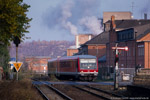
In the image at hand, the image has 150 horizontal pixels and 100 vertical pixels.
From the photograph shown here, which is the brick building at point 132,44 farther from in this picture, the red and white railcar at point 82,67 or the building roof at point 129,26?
the red and white railcar at point 82,67

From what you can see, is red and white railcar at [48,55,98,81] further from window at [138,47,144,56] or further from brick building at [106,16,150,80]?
window at [138,47,144,56]

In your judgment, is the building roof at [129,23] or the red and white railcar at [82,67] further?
the building roof at [129,23]

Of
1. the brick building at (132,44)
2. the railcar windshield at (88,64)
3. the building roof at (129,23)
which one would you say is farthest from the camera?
the building roof at (129,23)

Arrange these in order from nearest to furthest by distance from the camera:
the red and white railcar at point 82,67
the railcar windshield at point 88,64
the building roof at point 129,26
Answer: the red and white railcar at point 82,67, the railcar windshield at point 88,64, the building roof at point 129,26

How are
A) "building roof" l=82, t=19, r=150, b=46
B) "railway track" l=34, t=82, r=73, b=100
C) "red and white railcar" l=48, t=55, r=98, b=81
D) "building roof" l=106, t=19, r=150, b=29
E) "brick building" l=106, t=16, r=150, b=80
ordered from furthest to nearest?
"building roof" l=106, t=19, r=150, b=29, "building roof" l=82, t=19, r=150, b=46, "brick building" l=106, t=16, r=150, b=80, "red and white railcar" l=48, t=55, r=98, b=81, "railway track" l=34, t=82, r=73, b=100

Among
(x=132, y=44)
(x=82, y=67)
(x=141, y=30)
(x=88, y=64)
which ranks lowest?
(x=82, y=67)

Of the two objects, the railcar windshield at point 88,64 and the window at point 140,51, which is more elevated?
the window at point 140,51

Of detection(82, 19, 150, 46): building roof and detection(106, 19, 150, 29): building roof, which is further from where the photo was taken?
detection(106, 19, 150, 29): building roof

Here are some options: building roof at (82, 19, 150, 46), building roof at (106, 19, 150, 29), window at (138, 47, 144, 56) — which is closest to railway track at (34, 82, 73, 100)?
window at (138, 47, 144, 56)

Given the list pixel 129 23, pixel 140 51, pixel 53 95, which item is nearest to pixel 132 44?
pixel 140 51

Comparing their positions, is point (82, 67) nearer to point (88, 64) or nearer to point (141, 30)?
point (88, 64)

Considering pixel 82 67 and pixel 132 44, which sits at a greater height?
pixel 132 44

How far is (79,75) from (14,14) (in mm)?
21214

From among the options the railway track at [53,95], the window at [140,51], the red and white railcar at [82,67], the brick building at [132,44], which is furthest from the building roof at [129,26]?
the railway track at [53,95]
